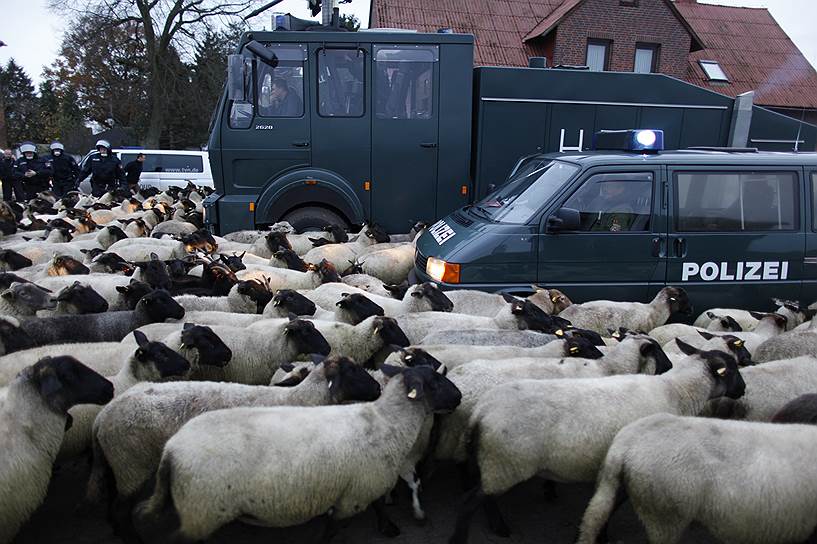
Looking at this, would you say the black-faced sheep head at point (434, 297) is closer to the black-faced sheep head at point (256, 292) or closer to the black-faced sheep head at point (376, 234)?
the black-faced sheep head at point (256, 292)

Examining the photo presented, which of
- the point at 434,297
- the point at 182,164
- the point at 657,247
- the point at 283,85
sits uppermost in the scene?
the point at 283,85

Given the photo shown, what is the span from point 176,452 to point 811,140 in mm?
12822

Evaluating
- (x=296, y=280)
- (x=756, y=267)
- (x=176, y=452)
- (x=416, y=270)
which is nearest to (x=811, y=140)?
(x=756, y=267)

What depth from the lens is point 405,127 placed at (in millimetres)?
10102

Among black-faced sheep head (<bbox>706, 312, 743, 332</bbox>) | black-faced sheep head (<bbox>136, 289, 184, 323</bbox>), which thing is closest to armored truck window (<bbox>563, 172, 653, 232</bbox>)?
black-faced sheep head (<bbox>706, 312, 743, 332</bbox>)

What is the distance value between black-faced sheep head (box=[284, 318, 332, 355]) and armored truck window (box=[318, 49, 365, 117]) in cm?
572

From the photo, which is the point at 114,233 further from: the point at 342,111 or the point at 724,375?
the point at 724,375

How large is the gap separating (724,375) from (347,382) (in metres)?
2.65

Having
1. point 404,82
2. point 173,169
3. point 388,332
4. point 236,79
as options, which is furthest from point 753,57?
point 388,332

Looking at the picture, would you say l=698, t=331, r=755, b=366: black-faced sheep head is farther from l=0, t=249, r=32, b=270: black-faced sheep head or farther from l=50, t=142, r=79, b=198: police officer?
l=50, t=142, r=79, b=198: police officer

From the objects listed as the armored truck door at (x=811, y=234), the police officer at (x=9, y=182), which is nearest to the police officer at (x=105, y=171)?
the police officer at (x=9, y=182)

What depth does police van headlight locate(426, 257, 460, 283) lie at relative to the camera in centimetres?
666

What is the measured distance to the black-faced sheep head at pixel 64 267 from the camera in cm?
746

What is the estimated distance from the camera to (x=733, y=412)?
4656mm
